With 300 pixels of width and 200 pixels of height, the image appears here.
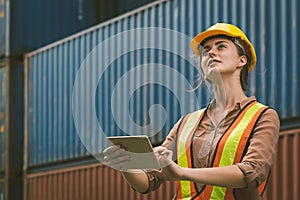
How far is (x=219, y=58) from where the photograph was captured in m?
4.18

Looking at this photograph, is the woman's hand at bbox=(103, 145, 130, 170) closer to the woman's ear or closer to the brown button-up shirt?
the brown button-up shirt

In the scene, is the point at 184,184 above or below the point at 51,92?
below

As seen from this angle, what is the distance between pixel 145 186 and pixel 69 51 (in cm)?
1308

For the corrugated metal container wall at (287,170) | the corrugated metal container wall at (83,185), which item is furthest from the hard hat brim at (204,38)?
the corrugated metal container wall at (83,185)

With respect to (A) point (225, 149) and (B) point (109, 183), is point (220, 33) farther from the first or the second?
(B) point (109, 183)

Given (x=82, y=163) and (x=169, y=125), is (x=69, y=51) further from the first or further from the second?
(x=169, y=125)

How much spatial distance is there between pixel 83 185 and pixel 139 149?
12401 millimetres

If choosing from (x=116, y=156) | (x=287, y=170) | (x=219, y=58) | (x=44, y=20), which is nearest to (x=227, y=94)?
(x=219, y=58)

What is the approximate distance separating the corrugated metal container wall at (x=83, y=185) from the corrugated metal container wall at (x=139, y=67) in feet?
1.15

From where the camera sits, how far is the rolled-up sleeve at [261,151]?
3.98 meters

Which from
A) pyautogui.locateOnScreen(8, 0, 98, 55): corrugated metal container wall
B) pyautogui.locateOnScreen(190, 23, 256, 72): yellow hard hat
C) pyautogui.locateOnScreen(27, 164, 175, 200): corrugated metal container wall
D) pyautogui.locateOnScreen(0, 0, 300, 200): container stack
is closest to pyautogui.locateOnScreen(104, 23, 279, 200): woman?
pyautogui.locateOnScreen(190, 23, 256, 72): yellow hard hat

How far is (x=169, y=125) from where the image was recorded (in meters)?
13.8

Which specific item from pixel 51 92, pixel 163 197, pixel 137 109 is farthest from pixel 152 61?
pixel 51 92

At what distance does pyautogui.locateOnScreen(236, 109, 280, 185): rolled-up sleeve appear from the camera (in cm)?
398
